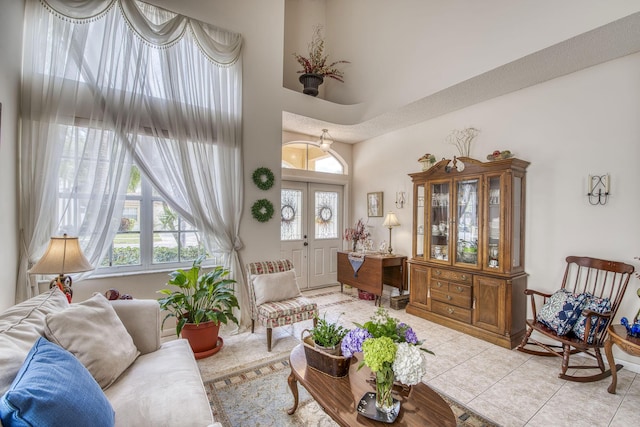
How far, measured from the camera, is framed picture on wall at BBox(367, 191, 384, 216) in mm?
5301

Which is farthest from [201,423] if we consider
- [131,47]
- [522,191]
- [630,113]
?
[630,113]

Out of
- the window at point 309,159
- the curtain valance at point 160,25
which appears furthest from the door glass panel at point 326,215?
the curtain valance at point 160,25

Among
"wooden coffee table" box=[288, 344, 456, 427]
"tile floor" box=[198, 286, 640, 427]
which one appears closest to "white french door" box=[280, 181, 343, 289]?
"tile floor" box=[198, 286, 640, 427]

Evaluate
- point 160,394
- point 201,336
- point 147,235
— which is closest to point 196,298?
point 201,336

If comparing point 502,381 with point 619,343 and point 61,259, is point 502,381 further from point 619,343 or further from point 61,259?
point 61,259

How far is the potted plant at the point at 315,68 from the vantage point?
14.9 feet

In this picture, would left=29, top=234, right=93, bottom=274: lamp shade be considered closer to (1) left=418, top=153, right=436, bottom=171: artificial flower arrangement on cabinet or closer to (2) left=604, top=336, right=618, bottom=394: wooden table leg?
(1) left=418, top=153, right=436, bottom=171: artificial flower arrangement on cabinet

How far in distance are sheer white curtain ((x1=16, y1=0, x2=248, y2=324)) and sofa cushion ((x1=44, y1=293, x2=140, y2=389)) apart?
1430mm

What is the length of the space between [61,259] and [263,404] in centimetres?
185

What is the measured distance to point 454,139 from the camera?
4.17 meters

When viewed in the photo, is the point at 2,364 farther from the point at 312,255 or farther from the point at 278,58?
the point at 312,255

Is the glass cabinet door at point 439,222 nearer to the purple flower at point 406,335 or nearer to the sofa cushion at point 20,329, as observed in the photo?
the purple flower at point 406,335

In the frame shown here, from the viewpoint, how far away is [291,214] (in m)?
5.33

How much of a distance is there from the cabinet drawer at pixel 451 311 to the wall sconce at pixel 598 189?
1.72 meters
